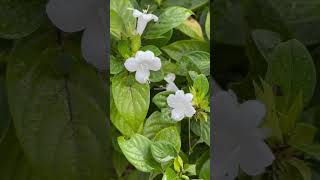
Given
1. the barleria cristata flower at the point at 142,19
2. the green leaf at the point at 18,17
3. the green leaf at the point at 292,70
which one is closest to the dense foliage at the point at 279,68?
the green leaf at the point at 292,70

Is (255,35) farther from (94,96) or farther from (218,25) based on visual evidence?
(94,96)

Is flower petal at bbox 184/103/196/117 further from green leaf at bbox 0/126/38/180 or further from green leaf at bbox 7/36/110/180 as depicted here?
green leaf at bbox 0/126/38/180

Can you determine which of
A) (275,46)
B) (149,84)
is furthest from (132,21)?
(275,46)

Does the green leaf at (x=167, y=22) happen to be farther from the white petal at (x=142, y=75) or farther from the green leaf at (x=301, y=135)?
the green leaf at (x=301, y=135)

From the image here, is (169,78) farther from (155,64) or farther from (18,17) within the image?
(18,17)

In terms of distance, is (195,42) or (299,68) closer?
(299,68)

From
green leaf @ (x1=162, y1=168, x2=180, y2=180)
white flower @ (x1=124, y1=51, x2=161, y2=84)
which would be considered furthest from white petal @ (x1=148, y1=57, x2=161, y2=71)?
green leaf @ (x1=162, y1=168, x2=180, y2=180)
